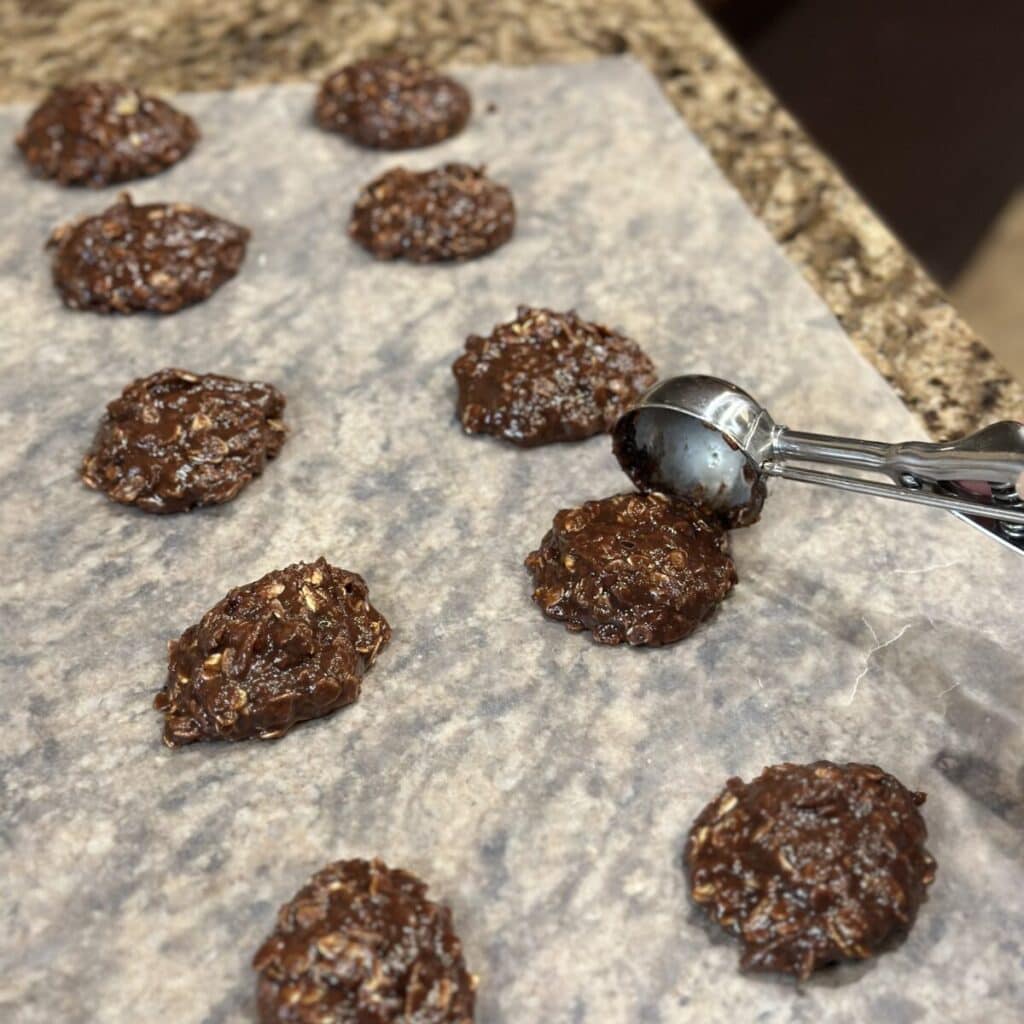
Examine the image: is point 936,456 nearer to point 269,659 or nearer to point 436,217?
point 269,659

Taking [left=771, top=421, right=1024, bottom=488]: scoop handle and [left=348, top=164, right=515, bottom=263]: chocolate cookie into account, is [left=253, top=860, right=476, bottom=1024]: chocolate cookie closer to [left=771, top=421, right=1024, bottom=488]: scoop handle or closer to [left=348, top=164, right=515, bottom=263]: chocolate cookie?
[left=771, top=421, right=1024, bottom=488]: scoop handle

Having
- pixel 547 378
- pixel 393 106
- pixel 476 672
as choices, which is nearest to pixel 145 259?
pixel 393 106

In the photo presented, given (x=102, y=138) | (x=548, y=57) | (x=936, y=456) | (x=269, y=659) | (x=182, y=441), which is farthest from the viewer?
(x=548, y=57)

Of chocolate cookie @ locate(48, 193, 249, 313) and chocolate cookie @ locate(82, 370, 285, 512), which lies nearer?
chocolate cookie @ locate(82, 370, 285, 512)

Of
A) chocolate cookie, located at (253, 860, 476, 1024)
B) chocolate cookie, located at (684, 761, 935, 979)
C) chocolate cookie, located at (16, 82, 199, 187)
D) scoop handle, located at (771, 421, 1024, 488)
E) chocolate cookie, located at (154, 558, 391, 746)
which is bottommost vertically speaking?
chocolate cookie, located at (16, 82, 199, 187)

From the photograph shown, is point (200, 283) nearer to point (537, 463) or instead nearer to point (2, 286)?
point (2, 286)

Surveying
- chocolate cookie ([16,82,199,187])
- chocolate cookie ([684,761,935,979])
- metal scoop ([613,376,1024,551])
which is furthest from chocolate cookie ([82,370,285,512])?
chocolate cookie ([684,761,935,979])

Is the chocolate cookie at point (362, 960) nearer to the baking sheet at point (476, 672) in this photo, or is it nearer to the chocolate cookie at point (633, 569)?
the baking sheet at point (476, 672)
